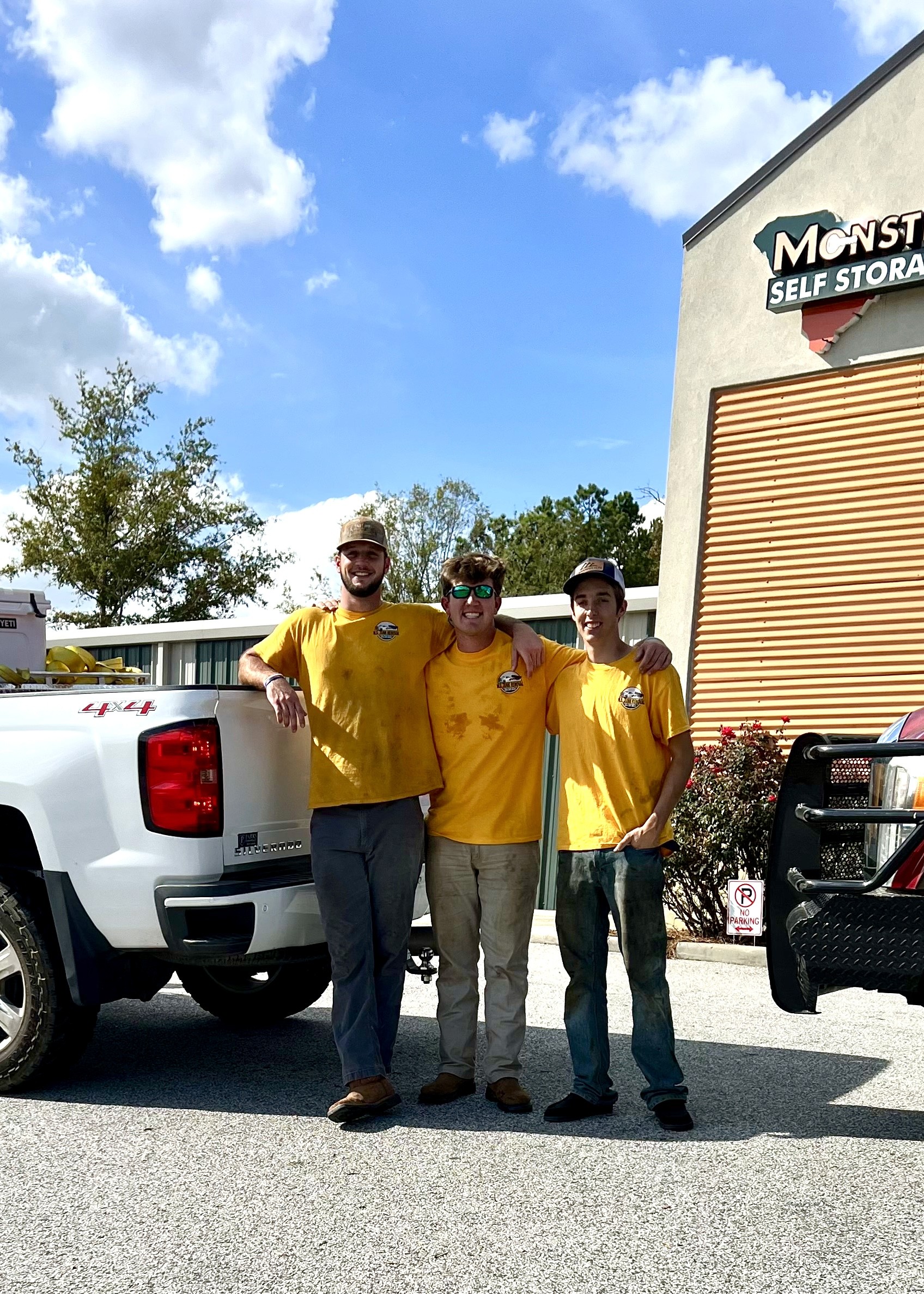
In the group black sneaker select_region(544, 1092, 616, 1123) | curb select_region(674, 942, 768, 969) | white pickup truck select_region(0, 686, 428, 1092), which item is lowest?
curb select_region(674, 942, 768, 969)

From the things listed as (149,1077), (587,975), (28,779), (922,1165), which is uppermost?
(28,779)

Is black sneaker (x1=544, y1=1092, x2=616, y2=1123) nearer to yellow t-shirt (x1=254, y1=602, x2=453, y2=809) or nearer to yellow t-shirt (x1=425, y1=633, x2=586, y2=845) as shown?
yellow t-shirt (x1=425, y1=633, x2=586, y2=845)

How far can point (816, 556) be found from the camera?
439 inches

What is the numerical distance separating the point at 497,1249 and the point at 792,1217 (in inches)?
35.2

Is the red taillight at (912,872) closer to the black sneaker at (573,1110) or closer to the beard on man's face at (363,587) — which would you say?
the black sneaker at (573,1110)

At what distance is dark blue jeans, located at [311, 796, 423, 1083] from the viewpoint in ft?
16.0

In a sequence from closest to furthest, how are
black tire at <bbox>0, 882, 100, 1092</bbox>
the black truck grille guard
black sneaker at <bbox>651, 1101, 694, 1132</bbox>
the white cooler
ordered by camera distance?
1. the black truck grille guard
2. black sneaker at <bbox>651, 1101, 694, 1132</bbox>
3. black tire at <bbox>0, 882, 100, 1092</bbox>
4. the white cooler

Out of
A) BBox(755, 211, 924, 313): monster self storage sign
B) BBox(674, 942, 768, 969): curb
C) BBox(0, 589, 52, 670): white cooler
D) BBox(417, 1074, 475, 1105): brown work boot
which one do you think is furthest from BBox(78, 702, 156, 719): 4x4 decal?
BBox(755, 211, 924, 313): monster self storage sign

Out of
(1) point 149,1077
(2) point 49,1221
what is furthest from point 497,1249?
(1) point 149,1077

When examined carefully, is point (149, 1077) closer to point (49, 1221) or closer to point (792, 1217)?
point (49, 1221)

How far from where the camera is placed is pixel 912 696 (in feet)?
34.2

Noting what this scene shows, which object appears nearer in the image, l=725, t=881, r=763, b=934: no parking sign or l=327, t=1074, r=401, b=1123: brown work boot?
l=327, t=1074, r=401, b=1123: brown work boot

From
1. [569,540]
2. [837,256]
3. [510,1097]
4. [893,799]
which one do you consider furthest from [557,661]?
[569,540]

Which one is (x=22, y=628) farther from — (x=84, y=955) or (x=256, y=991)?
(x=84, y=955)
